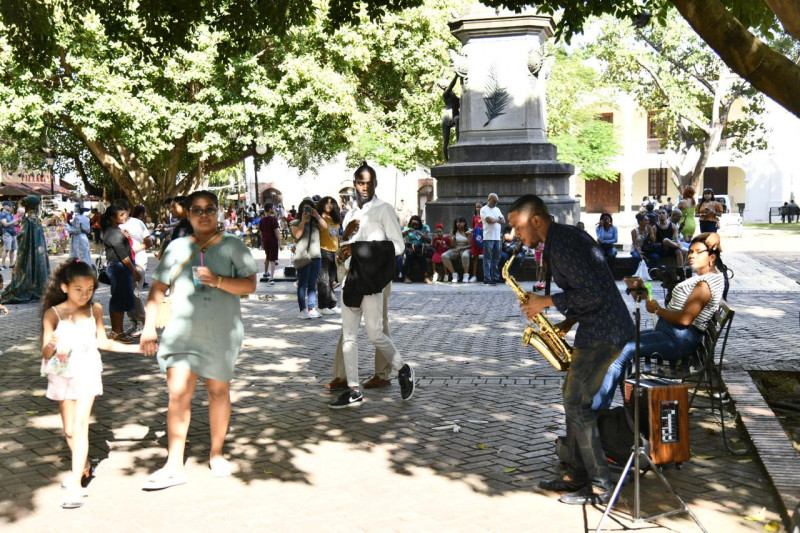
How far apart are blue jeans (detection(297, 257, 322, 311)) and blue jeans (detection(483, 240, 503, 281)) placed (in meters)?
4.68

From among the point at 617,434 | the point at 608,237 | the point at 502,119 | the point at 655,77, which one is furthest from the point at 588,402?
the point at 655,77

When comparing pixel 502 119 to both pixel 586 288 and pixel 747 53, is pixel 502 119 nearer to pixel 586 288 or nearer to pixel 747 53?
pixel 747 53

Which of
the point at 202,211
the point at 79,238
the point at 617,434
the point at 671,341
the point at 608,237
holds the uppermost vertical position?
the point at 202,211

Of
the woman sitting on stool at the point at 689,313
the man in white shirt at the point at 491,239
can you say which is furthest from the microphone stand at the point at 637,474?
the man in white shirt at the point at 491,239

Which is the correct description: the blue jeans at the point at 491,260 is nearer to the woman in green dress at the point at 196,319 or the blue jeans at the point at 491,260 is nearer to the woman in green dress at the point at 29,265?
the woman in green dress at the point at 29,265

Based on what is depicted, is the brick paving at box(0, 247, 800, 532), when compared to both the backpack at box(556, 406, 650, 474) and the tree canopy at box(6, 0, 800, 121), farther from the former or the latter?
the tree canopy at box(6, 0, 800, 121)

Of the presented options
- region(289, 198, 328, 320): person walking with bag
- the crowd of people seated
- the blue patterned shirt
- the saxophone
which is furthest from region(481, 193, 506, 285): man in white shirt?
the blue patterned shirt

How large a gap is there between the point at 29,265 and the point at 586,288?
13.5m

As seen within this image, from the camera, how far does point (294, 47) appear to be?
31.6 m

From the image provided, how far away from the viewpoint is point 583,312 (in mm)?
5133

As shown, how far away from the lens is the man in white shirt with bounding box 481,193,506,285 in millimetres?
16844

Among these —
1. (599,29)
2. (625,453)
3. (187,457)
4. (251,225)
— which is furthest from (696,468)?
(599,29)

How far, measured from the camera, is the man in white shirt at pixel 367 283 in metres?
7.66

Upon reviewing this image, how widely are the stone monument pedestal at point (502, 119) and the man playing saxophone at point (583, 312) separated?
13.5 metres
